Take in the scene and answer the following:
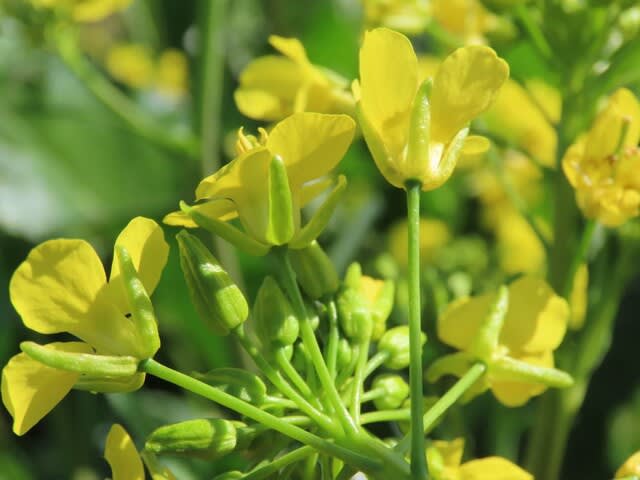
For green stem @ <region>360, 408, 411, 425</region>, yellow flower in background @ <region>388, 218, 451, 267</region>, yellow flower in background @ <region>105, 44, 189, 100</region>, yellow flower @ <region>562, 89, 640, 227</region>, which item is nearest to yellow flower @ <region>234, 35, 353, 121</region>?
yellow flower @ <region>562, 89, 640, 227</region>

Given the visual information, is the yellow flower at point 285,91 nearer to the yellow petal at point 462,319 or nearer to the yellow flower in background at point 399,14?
the yellow flower in background at point 399,14

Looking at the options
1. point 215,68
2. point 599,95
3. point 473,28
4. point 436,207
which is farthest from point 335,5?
point 599,95

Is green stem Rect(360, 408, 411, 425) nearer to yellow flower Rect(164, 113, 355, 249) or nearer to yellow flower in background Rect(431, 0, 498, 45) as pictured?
yellow flower Rect(164, 113, 355, 249)

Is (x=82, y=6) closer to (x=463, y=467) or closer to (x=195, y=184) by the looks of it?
(x=195, y=184)

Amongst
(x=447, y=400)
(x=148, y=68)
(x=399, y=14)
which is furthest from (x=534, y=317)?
(x=148, y=68)

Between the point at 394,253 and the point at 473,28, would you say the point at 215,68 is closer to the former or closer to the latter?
→ the point at 473,28

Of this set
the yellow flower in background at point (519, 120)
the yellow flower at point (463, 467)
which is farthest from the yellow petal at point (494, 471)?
the yellow flower in background at point (519, 120)
